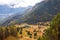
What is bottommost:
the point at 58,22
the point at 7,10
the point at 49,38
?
the point at 49,38

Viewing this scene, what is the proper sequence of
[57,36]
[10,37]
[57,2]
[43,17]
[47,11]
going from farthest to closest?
[57,2], [47,11], [43,17], [10,37], [57,36]

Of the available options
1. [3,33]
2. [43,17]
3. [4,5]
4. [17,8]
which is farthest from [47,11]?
[3,33]

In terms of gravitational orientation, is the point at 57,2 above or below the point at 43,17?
above

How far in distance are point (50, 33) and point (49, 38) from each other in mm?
338

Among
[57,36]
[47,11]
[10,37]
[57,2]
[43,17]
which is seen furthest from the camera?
[57,2]

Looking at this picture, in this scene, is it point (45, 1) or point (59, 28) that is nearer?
point (59, 28)

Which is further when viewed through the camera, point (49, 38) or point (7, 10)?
point (7, 10)

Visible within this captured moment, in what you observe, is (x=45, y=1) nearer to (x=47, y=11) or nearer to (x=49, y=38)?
(x=47, y=11)

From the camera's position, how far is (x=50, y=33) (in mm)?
11289

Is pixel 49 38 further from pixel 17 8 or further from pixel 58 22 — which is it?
pixel 17 8

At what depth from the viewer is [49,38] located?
36.4ft

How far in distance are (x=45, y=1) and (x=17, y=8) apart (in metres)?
8.89

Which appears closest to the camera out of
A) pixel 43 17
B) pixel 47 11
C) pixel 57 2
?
pixel 43 17

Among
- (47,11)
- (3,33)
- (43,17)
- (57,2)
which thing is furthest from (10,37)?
(57,2)
